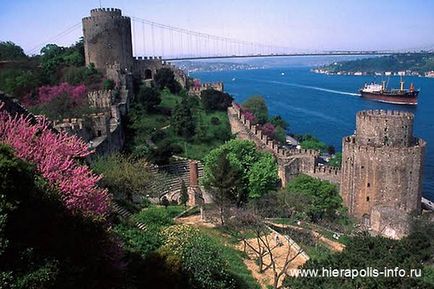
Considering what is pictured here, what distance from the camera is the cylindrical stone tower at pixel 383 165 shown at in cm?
2278

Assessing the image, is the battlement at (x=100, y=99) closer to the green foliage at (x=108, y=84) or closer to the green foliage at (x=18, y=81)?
the green foliage at (x=108, y=84)

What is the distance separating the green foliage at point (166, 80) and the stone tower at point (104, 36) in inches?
126

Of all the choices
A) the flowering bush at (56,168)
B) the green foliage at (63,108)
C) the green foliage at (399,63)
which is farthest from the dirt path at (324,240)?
the green foliage at (399,63)

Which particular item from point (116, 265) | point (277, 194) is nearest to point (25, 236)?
point (116, 265)

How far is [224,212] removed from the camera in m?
16.8

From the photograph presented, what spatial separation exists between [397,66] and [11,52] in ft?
475

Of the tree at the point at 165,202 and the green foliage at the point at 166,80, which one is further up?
the green foliage at the point at 166,80

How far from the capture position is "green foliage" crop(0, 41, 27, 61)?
36.0 meters

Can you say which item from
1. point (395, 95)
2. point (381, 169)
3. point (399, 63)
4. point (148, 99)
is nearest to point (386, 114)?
point (381, 169)

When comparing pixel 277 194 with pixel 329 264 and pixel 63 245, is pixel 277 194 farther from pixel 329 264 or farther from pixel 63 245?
pixel 63 245

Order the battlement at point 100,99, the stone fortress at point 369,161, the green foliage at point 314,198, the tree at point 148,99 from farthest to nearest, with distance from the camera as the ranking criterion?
1. the tree at point 148,99
2. the battlement at point 100,99
3. the stone fortress at point 369,161
4. the green foliage at point 314,198

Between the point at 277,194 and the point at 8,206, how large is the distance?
16.2 meters

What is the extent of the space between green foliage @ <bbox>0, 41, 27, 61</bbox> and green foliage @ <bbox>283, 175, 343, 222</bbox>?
24.0 metres

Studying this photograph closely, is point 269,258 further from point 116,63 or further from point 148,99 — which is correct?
point 116,63
